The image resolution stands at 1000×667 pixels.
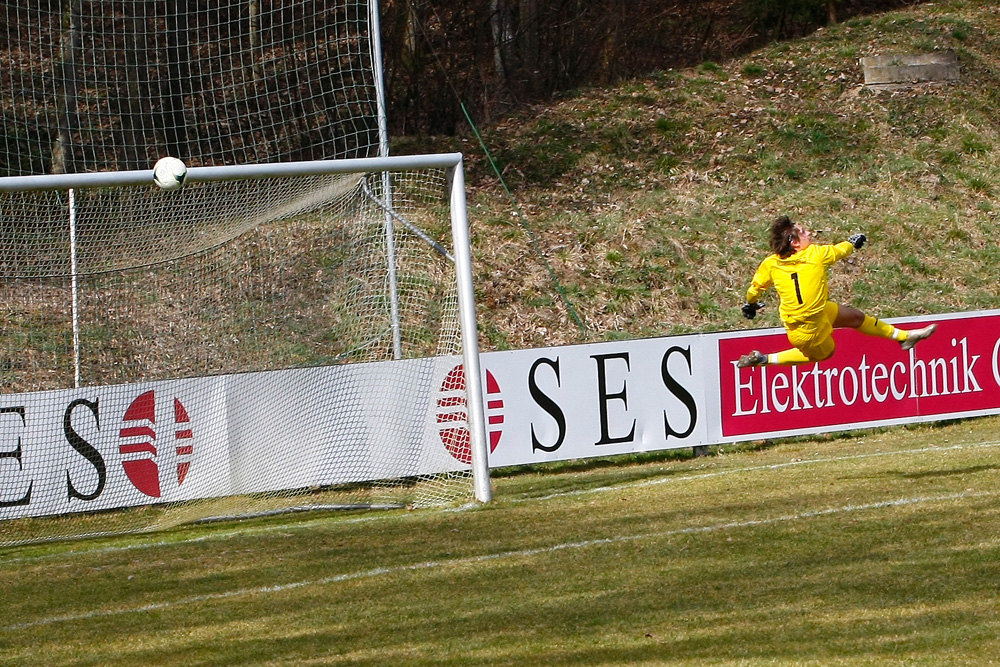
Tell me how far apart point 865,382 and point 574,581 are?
27.1 ft

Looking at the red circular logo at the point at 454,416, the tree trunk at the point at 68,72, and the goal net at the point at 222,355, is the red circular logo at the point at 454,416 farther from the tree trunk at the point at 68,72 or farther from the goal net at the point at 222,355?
the tree trunk at the point at 68,72

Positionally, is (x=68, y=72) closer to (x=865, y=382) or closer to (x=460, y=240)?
(x=460, y=240)

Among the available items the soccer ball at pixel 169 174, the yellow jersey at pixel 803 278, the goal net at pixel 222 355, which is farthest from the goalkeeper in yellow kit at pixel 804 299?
the soccer ball at pixel 169 174

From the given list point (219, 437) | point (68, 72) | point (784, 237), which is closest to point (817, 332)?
point (784, 237)

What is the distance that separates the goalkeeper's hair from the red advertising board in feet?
13.0

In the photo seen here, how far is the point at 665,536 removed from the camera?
8.60 meters

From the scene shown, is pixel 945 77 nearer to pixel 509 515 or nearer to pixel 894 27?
pixel 894 27

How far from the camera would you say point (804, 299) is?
9977mm

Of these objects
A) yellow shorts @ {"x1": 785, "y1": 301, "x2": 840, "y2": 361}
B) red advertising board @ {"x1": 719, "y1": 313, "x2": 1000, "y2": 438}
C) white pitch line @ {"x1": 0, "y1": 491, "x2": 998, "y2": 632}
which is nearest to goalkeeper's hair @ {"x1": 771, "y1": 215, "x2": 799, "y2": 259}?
yellow shorts @ {"x1": 785, "y1": 301, "x2": 840, "y2": 361}

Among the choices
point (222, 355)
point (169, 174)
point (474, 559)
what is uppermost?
point (169, 174)

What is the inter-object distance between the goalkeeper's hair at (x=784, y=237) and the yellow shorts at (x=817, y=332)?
551 millimetres

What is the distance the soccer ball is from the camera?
9.34m

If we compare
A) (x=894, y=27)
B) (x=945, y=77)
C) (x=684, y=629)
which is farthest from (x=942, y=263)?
(x=684, y=629)

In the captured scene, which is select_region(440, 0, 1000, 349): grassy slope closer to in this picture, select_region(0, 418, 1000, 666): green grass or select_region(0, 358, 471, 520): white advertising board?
select_region(0, 358, 471, 520): white advertising board
